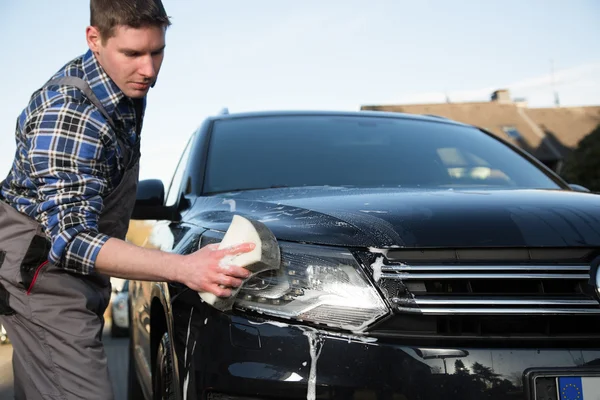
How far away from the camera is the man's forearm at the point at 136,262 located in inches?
75.7

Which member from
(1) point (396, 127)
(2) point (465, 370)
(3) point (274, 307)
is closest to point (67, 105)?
(3) point (274, 307)

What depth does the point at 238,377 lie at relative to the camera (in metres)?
1.95

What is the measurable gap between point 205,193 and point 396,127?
4.03ft

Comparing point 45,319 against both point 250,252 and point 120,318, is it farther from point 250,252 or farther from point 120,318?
point 120,318

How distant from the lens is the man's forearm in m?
1.92

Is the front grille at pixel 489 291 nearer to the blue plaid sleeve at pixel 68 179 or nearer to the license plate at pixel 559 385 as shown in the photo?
the license plate at pixel 559 385

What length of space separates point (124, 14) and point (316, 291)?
918mm

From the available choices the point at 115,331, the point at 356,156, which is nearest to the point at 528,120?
the point at 115,331

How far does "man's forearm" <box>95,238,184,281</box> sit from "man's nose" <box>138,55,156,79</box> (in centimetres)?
51

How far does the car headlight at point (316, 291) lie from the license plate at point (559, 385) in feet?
1.30

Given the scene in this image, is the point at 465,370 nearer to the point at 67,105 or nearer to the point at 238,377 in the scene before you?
the point at 238,377

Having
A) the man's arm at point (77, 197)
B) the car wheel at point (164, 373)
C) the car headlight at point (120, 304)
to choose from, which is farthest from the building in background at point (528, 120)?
the man's arm at point (77, 197)

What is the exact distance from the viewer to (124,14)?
2.09 m

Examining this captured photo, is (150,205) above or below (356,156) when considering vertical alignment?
below
